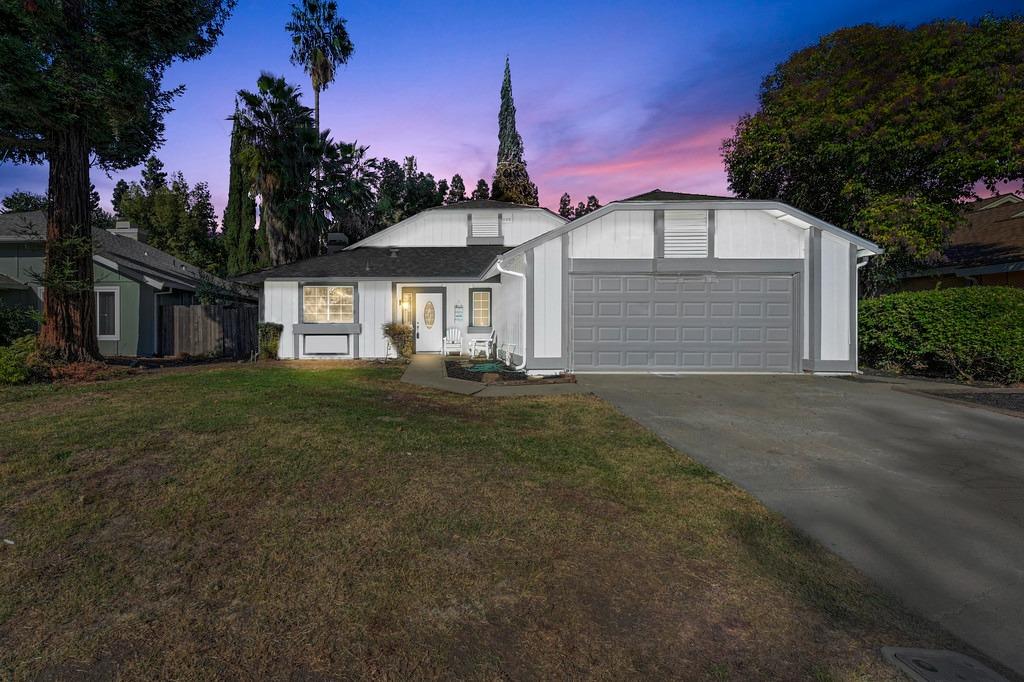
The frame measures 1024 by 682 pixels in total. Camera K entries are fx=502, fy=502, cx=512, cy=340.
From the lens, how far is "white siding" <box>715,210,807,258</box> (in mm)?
11867

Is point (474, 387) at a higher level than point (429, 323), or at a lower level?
lower

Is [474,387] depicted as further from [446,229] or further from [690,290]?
[446,229]

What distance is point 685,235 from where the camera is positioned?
1188 centimetres

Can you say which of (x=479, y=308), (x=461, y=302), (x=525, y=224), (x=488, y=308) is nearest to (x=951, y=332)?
(x=488, y=308)

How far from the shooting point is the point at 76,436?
595 cm

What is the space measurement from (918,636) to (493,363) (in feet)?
39.1

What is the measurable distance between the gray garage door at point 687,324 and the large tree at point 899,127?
21.3 feet

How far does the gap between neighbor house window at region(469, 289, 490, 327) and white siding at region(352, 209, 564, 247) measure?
12.7 ft

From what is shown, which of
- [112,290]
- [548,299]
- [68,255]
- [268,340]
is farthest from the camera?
[112,290]

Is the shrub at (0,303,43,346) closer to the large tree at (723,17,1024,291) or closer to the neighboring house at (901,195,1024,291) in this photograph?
the large tree at (723,17,1024,291)

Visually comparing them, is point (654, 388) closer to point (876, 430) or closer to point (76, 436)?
point (876, 430)

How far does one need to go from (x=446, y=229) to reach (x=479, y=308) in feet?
15.6

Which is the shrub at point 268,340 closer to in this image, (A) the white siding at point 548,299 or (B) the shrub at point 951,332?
(A) the white siding at point 548,299

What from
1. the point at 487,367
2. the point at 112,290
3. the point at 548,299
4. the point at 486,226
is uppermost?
the point at 486,226
